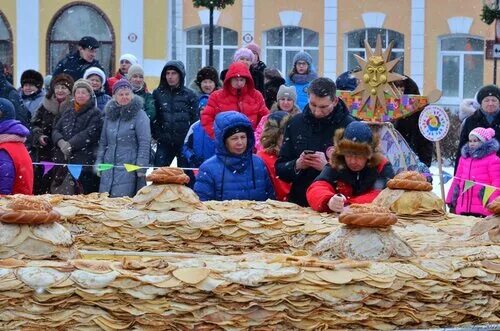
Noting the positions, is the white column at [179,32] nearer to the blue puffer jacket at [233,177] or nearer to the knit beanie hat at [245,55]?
the knit beanie hat at [245,55]

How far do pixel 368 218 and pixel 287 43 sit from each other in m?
28.9

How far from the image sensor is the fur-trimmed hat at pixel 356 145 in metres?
6.89

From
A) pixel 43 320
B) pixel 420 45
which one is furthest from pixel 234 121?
pixel 420 45

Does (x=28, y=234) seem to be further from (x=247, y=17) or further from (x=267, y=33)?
(x=267, y=33)

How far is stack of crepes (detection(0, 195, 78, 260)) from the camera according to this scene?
4.99 m

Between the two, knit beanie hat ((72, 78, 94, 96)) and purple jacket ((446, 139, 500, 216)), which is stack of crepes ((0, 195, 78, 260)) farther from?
knit beanie hat ((72, 78, 94, 96))

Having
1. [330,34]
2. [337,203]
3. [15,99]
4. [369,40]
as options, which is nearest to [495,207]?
[337,203]

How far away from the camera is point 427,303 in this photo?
483 cm

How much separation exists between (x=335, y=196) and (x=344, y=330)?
77.1 inches

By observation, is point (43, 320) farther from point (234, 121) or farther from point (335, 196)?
point (234, 121)

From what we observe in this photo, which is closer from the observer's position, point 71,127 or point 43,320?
point 43,320

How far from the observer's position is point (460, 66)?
32.6m

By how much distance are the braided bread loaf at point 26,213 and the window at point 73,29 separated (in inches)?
1152

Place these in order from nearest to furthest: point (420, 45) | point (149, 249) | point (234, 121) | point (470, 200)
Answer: point (149, 249)
point (234, 121)
point (470, 200)
point (420, 45)
